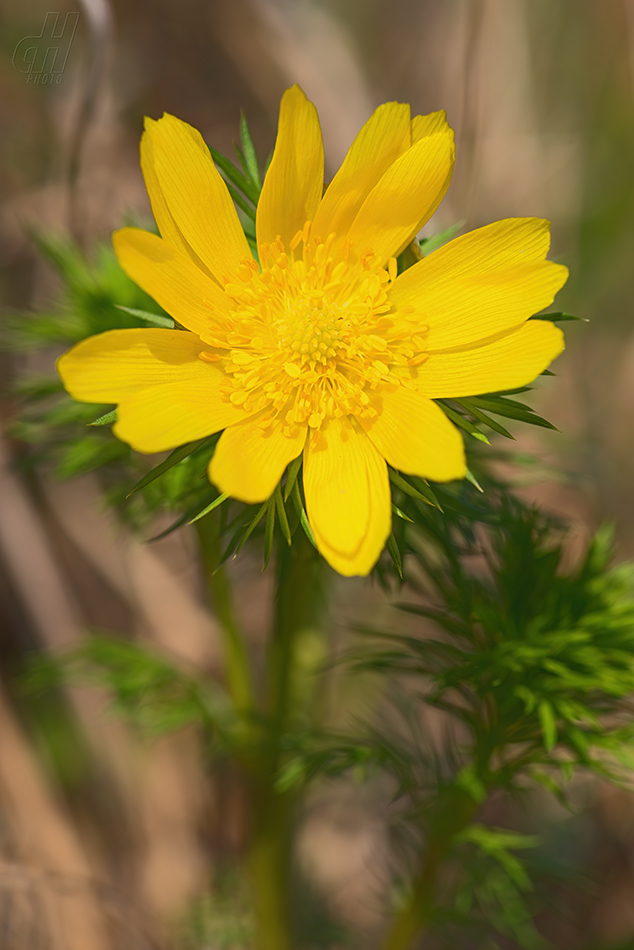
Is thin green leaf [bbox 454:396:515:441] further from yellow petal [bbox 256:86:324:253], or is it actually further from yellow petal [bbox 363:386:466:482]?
yellow petal [bbox 256:86:324:253]

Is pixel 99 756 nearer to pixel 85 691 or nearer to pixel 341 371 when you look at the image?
pixel 85 691

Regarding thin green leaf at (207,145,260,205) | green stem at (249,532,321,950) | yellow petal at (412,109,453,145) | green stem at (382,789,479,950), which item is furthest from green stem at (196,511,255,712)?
yellow petal at (412,109,453,145)

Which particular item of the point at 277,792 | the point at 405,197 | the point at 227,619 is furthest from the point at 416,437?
the point at 277,792

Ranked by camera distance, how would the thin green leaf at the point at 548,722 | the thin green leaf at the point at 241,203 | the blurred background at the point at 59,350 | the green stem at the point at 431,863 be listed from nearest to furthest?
the thin green leaf at the point at 548,722
the thin green leaf at the point at 241,203
the green stem at the point at 431,863
the blurred background at the point at 59,350

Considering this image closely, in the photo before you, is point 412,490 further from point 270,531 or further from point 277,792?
point 277,792

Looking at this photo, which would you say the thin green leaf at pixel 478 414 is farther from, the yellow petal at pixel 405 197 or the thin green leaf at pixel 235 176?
the thin green leaf at pixel 235 176

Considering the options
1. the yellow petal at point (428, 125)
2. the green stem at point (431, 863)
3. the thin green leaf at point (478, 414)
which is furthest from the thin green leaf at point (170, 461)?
the green stem at point (431, 863)
